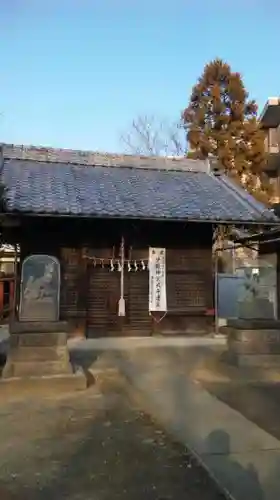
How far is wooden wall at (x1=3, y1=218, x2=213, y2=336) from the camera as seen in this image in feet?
42.7

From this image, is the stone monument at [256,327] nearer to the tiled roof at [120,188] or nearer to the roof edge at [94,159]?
the tiled roof at [120,188]

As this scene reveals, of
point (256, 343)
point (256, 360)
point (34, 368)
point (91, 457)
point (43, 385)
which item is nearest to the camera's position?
point (91, 457)

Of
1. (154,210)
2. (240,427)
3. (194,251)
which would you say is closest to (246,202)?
(194,251)

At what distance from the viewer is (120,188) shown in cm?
1373

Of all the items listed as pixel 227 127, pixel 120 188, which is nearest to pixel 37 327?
pixel 120 188

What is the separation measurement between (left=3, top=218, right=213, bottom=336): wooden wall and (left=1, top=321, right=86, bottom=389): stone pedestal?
4669 mm

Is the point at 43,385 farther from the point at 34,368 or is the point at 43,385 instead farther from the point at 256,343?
the point at 256,343

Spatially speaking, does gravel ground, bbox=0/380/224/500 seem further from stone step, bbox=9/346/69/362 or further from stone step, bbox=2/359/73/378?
stone step, bbox=9/346/69/362

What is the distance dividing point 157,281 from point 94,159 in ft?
16.5

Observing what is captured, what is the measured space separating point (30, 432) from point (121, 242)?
816 cm

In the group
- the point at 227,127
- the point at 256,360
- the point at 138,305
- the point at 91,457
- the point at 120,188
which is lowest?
the point at 91,457

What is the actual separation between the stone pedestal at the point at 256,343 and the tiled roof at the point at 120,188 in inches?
127

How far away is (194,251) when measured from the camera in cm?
1391

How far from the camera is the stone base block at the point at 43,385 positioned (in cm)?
750
